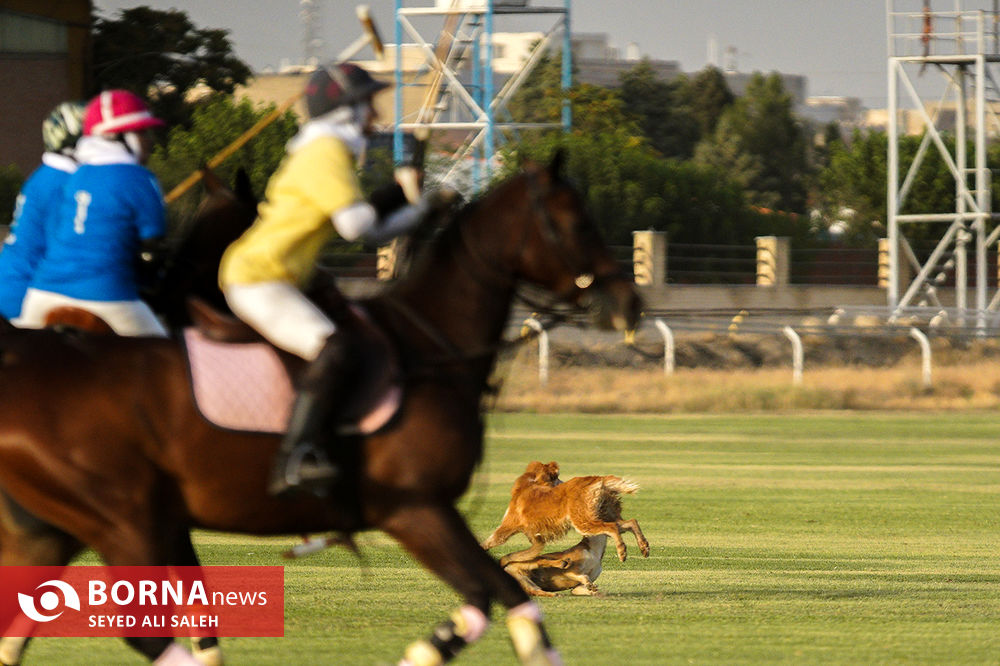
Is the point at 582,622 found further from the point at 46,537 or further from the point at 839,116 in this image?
the point at 839,116

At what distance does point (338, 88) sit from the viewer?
763cm

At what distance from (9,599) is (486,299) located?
2440mm

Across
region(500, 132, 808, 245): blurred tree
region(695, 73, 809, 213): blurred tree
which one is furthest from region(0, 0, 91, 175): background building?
region(695, 73, 809, 213): blurred tree

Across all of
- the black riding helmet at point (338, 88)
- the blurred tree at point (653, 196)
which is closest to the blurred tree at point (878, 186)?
the blurred tree at point (653, 196)

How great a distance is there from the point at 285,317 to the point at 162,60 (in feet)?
138

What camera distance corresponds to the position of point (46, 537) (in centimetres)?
792

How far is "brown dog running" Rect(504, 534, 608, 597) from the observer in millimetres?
10266

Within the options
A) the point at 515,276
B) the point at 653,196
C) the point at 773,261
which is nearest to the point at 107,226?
the point at 515,276

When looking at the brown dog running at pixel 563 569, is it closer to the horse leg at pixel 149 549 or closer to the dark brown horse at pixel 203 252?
the dark brown horse at pixel 203 252

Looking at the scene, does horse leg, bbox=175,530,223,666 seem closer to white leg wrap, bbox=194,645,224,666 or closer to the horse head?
white leg wrap, bbox=194,645,224,666

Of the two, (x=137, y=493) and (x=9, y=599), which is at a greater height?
(x=137, y=493)

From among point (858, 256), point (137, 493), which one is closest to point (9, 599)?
point (137, 493)

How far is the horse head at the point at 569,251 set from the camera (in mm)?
7535

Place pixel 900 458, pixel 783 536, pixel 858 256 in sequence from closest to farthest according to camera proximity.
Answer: pixel 783 536 → pixel 900 458 → pixel 858 256
